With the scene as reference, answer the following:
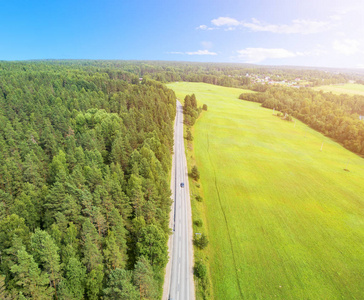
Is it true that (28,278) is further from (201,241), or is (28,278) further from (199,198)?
(199,198)

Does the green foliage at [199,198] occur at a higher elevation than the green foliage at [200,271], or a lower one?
higher

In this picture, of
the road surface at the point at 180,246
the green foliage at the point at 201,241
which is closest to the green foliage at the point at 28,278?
the road surface at the point at 180,246

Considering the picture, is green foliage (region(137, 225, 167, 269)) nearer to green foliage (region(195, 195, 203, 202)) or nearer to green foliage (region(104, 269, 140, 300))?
green foliage (region(104, 269, 140, 300))

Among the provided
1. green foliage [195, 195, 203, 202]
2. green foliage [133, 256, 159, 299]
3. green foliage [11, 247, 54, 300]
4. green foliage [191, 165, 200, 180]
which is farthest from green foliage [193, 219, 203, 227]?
green foliage [11, 247, 54, 300]

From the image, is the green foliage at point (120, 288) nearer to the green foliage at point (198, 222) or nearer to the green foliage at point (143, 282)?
the green foliage at point (143, 282)

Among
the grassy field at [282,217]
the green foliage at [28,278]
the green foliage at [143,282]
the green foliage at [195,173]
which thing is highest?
the green foliage at [28,278]

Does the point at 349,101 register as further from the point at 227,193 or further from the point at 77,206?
the point at 77,206

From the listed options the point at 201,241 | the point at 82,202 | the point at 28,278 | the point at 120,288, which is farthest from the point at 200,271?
the point at 28,278
